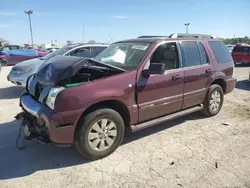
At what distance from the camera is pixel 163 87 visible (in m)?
4.38

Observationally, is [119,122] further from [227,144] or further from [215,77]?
[215,77]

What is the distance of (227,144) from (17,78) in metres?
6.26

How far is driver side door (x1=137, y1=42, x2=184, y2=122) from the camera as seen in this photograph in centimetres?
411

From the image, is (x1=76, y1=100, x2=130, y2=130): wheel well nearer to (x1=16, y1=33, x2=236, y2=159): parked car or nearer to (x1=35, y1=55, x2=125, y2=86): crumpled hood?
(x1=16, y1=33, x2=236, y2=159): parked car

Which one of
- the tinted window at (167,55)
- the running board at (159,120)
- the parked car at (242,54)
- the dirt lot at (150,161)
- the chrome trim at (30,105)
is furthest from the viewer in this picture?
the parked car at (242,54)

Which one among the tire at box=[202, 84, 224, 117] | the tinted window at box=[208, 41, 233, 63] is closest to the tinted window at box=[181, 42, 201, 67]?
the tinted window at box=[208, 41, 233, 63]

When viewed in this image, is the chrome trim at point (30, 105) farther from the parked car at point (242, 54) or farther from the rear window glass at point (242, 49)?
the rear window glass at point (242, 49)

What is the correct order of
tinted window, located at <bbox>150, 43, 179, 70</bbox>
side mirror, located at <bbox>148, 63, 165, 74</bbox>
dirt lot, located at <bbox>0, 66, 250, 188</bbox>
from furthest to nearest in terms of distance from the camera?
1. tinted window, located at <bbox>150, 43, 179, 70</bbox>
2. side mirror, located at <bbox>148, 63, 165, 74</bbox>
3. dirt lot, located at <bbox>0, 66, 250, 188</bbox>

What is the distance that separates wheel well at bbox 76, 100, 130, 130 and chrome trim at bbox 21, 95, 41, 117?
2.21 ft

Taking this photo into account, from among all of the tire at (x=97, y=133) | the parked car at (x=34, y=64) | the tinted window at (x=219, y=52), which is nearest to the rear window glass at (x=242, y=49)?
the parked car at (x=34, y=64)

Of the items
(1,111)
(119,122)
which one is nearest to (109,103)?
(119,122)

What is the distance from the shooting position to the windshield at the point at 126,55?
4.28 meters

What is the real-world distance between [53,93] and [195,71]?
2.96 m

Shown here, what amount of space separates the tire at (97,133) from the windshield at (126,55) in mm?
973
